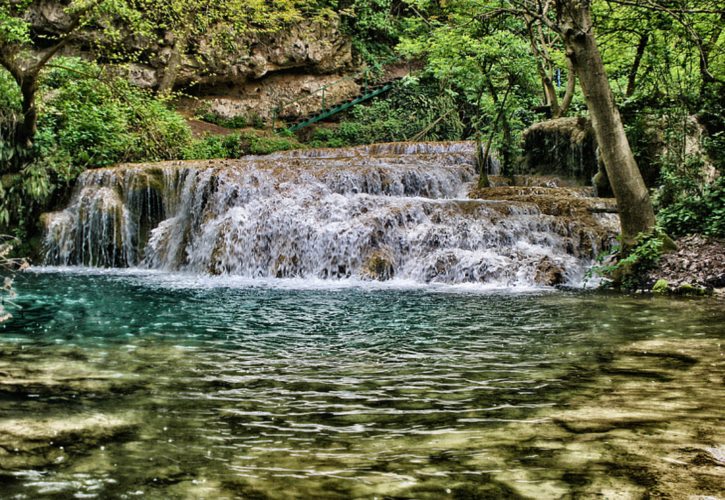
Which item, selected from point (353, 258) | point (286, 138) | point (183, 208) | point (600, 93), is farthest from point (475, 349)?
point (286, 138)

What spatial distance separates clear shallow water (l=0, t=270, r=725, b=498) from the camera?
2162mm

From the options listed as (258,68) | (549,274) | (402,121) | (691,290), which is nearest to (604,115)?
(691,290)

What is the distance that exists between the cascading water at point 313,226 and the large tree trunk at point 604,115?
1777mm

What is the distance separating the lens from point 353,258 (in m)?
10.9

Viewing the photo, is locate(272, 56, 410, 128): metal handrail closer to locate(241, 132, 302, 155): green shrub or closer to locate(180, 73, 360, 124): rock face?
locate(180, 73, 360, 124): rock face

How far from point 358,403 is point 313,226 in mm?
8490

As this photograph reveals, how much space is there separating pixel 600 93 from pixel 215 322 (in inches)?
221

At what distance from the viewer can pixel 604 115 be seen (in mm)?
7621

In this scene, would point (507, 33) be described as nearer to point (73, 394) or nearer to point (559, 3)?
point (559, 3)

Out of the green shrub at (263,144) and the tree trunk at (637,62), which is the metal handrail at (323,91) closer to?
the green shrub at (263,144)

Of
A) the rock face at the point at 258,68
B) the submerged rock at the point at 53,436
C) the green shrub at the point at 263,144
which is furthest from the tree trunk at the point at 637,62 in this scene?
the rock face at the point at 258,68

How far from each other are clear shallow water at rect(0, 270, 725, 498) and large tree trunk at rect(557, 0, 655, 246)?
2.05m

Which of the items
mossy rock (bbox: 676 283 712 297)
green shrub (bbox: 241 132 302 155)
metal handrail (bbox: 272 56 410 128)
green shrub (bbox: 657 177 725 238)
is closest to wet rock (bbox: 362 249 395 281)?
green shrub (bbox: 657 177 725 238)

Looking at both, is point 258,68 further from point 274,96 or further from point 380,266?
point 380,266
